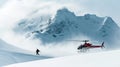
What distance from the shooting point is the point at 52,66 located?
1227 cm

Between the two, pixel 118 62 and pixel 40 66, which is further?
pixel 40 66

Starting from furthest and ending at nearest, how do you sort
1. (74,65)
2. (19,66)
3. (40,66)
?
(19,66)
(40,66)
(74,65)

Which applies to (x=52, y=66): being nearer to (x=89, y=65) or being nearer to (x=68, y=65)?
(x=68, y=65)

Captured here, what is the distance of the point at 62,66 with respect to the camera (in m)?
11.8

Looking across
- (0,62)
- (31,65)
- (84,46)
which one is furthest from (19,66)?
(84,46)

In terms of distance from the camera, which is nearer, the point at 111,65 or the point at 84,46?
the point at 111,65

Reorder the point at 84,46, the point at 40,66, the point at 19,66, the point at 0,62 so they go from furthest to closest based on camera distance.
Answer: the point at 84,46
the point at 0,62
the point at 19,66
the point at 40,66

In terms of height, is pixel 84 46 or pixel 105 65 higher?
pixel 84 46

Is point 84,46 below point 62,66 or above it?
above

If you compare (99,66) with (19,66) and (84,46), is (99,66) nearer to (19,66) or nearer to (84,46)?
(19,66)

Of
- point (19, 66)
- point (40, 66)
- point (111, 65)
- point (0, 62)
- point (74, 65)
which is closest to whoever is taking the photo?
point (111, 65)

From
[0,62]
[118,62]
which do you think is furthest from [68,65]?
[0,62]

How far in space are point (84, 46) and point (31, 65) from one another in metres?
44.2

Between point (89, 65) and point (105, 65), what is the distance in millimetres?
612
